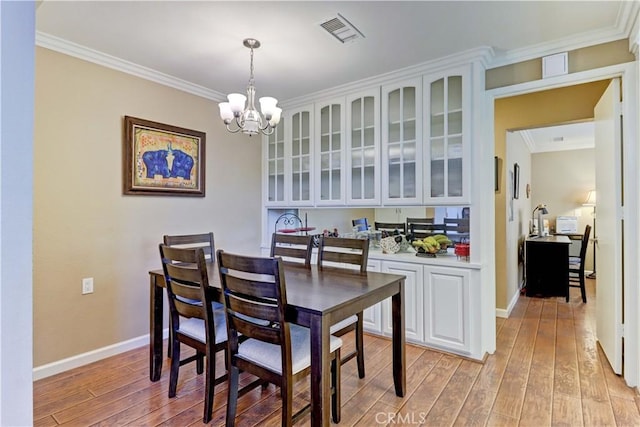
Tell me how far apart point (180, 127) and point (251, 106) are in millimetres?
1209

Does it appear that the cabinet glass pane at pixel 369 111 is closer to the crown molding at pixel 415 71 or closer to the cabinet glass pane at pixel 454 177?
the crown molding at pixel 415 71

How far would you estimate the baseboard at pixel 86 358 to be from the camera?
2457mm

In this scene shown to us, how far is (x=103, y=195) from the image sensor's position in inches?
110

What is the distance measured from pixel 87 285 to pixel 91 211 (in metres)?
0.60

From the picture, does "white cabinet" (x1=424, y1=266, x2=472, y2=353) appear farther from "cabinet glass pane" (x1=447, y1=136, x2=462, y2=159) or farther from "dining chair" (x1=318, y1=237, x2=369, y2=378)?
"cabinet glass pane" (x1=447, y1=136, x2=462, y2=159)

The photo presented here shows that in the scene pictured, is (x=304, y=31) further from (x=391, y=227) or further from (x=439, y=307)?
(x=439, y=307)

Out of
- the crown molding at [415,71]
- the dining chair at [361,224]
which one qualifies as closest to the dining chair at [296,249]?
the dining chair at [361,224]

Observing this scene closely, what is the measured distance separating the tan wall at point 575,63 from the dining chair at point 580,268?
2.85 meters

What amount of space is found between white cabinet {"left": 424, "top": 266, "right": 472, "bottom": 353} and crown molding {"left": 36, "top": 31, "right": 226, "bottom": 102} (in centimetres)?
283

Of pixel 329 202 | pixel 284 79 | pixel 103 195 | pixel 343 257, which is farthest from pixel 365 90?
pixel 103 195

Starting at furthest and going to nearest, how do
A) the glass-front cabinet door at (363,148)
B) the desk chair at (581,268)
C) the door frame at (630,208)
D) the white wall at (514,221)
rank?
the desk chair at (581,268) < the white wall at (514,221) < the glass-front cabinet door at (363,148) < the door frame at (630,208)

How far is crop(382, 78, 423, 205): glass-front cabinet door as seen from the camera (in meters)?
3.04

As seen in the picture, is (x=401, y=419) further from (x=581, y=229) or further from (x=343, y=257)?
(x=581, y=229)

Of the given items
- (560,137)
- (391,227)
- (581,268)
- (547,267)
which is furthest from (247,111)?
(560,137)
